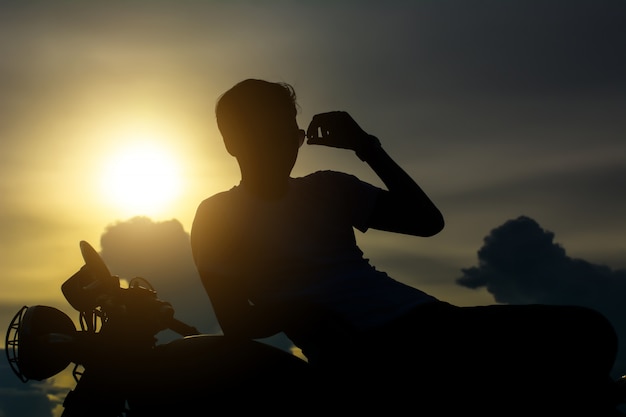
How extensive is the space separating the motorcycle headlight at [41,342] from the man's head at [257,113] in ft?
4.69

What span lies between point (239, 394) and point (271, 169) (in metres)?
1.35

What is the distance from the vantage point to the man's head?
4.19 metres

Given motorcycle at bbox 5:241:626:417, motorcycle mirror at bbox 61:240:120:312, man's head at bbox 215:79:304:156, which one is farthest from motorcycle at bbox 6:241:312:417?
man's head at bbox 215:79:304:156

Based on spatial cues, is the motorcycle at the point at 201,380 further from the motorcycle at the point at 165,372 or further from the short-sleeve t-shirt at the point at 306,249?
the short-sleeve t-shirt at the point at 306,249

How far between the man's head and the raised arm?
0.19 metres

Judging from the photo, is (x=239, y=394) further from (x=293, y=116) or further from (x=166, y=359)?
(x=293, y=116)

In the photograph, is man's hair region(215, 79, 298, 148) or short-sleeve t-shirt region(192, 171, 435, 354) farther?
man's hair region(215, 79, 298, 148)

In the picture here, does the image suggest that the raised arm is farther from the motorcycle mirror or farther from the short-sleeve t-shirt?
the motorcycle mirror

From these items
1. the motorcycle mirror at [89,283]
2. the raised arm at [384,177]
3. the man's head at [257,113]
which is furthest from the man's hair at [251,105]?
the motorcycle mirror at [89,283]

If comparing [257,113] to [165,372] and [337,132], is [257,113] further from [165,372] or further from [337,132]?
[165,372]

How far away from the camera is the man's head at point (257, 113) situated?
419cm

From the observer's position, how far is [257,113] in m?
4.20

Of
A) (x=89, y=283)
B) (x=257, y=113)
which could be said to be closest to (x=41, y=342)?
(x=89, y=283)

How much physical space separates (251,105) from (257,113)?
0.21ft
